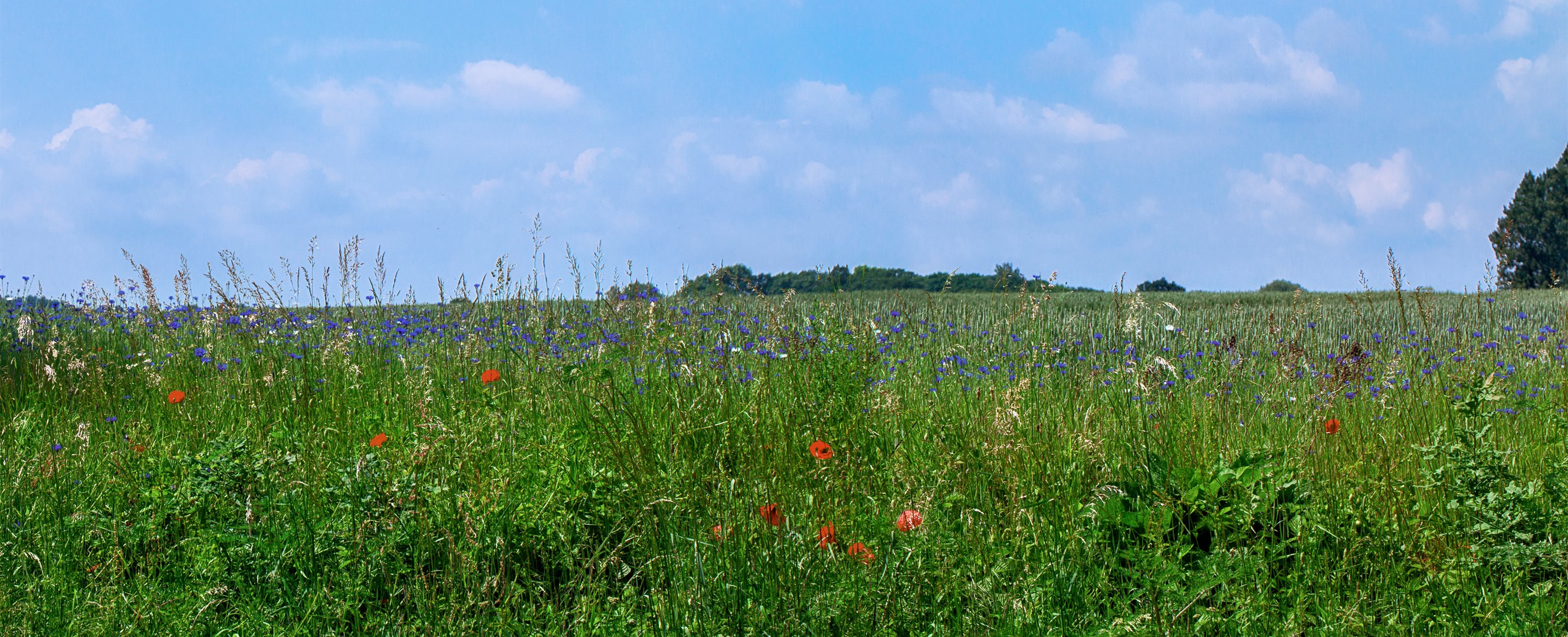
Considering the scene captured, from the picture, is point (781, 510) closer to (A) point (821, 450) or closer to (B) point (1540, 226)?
(A) point (821, 450)

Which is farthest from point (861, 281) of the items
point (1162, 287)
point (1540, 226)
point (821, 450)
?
point (1540, 226)

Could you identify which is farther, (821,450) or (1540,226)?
(1540,226)

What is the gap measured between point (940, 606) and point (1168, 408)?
6.88 ft

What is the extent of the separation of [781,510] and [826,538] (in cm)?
15

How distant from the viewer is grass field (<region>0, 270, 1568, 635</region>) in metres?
2.46

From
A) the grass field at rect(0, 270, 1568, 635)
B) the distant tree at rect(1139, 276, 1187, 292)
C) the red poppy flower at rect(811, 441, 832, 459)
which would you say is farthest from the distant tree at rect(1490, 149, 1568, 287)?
the red poppy flower at rect(811, 441, 832, 459)

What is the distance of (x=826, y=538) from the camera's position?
2.59 meters

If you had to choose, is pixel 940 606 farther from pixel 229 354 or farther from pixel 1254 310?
pixel 1254 310

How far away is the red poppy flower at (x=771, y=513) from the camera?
8.43 feet

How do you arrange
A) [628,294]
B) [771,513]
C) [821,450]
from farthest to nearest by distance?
[628,294] → [821,450] → [771,513]

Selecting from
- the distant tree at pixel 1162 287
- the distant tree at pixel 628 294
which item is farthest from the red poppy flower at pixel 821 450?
the distant tree at pixel 1162 287

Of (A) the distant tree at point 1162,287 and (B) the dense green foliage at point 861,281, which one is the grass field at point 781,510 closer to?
(B) the dense green foliage at point 861,281

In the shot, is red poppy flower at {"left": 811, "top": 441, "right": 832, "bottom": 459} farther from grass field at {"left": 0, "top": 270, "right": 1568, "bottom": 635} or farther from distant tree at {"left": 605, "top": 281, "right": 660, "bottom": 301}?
distant tree at {"left": 605, "top": 281, "right": 660, "bottom": 301}

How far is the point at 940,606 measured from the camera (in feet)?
8.22
